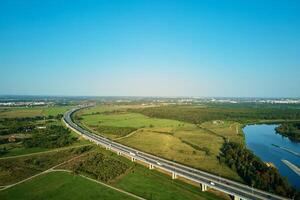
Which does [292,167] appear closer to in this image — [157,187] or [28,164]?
[157,187]

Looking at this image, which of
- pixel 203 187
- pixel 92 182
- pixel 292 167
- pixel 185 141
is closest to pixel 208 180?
pixel 203 187

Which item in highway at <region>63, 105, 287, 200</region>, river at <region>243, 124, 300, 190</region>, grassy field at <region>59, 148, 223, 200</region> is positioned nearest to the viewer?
highway at <region>63, 105, 287, 200</region>

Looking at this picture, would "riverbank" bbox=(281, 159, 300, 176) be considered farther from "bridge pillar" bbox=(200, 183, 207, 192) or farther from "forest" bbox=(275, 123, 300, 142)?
"forest" bbox=(275, 123, 300, 142)

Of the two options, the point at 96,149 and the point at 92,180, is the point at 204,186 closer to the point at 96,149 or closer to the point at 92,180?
the point at 92,180

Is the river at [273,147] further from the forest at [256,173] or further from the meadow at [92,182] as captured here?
the meadow at [92,182]

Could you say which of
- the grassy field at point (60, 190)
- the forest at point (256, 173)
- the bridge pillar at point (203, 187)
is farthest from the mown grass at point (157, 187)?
the forest at point (256, 173)

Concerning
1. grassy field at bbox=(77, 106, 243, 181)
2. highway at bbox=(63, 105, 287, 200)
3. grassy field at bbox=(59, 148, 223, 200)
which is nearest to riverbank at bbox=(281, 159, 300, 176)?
grassy field at bbox=(77, 106, 243, 181)
